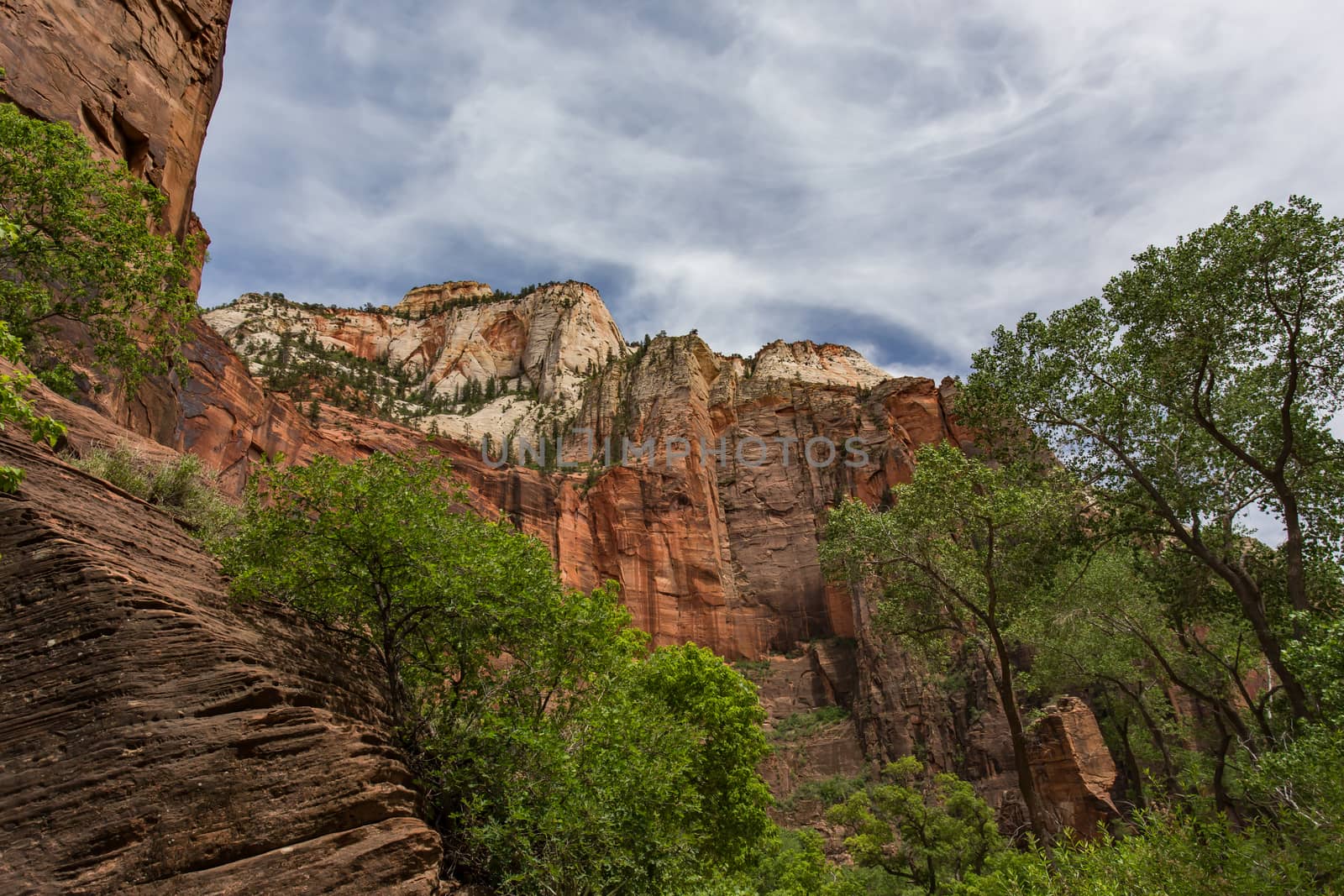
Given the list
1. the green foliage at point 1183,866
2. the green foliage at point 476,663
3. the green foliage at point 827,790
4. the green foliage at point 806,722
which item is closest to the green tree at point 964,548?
the green foliage at point 1183,866

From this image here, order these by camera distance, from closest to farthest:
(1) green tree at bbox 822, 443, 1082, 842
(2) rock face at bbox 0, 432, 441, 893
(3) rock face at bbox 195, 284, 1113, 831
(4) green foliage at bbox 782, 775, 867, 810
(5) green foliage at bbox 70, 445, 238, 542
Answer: (2) rock face at bbox 0, 432, 441, 893
(5) green foliage at bbox 70, 445, 238, 542
(1) green tree at bbox 822, 443, 1082, 842
(4) green foliage at bbox 782, 775, 867, 810
(3) rock face at bbox 195, 284, 1113, 831

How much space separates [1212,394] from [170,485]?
68.2 ft

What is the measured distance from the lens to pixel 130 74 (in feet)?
69.7

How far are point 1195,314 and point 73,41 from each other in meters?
27.7

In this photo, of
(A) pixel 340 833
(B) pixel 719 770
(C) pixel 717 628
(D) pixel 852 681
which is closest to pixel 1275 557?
(B) pixel 719 770

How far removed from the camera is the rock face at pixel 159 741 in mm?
7035

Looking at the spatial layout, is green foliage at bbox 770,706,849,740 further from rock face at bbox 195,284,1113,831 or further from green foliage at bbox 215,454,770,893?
green foliage at bbox 215,454,770,893

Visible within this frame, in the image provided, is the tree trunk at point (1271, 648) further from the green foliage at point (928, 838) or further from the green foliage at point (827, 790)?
the green foliage at point (827, 790)

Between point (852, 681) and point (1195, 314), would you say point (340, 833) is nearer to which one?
point (1195, 314)

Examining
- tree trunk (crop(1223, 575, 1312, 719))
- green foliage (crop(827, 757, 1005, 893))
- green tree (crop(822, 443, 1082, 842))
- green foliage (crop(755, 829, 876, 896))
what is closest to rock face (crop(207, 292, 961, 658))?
green foliage (crop(827, 757, 1005, 893))

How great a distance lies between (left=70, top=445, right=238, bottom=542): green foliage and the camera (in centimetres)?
1153

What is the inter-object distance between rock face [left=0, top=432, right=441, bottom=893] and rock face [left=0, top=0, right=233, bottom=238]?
44.8 feet

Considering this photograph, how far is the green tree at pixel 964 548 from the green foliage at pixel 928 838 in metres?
11.8

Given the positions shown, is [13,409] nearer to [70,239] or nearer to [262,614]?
[262,614]
